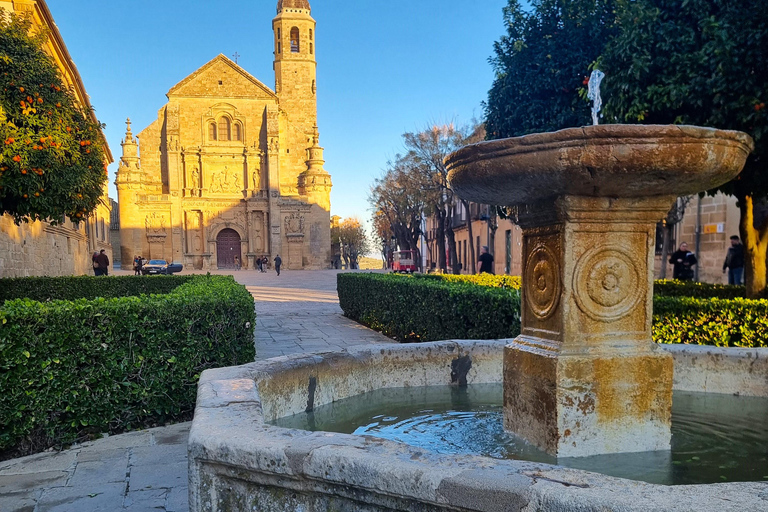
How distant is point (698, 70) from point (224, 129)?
3769 cm

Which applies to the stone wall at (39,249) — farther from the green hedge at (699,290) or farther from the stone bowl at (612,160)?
the green hedge at (699,290)

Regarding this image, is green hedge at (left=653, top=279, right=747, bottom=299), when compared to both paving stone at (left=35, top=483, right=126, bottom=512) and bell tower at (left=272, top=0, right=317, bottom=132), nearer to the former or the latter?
paving stone at (left=35, top=483, right=126, bottom=512)

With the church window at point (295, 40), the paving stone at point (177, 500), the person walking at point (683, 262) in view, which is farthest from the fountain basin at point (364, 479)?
the church window at point (295, 40)

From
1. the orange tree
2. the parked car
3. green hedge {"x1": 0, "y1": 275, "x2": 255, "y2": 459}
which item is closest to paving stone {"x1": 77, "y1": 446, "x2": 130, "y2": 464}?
green hedge {"x1": 0, "y1": 275, "x2": 255, "y2": 459}

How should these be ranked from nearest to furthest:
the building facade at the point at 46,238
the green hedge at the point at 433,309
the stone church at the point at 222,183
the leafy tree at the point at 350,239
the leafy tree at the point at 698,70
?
1. the green hedge at the point at 433,309
2. the leafy tree at the point at 698,70
3. the building facade at the point at 46,238
4. the stone church at the point at 222,183
5. the leafy tree at the point at 350,239

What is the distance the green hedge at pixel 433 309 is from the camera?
5241mm

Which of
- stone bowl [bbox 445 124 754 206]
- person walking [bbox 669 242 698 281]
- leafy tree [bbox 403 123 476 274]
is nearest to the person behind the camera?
stone bowl [bbox 445 124 754 206]

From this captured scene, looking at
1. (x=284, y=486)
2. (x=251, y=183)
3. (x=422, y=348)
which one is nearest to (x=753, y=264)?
(x=422, y=348)

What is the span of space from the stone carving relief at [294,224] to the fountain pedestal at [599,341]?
38010 millimetres

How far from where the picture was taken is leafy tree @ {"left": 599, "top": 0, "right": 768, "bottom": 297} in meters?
6.22

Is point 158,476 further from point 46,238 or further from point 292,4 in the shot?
point 292,4

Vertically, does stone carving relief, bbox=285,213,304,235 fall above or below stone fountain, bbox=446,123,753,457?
above

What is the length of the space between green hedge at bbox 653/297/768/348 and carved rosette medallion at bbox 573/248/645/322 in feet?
9.27

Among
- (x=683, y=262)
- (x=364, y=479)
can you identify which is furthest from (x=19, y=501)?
(x=683, y=262)
